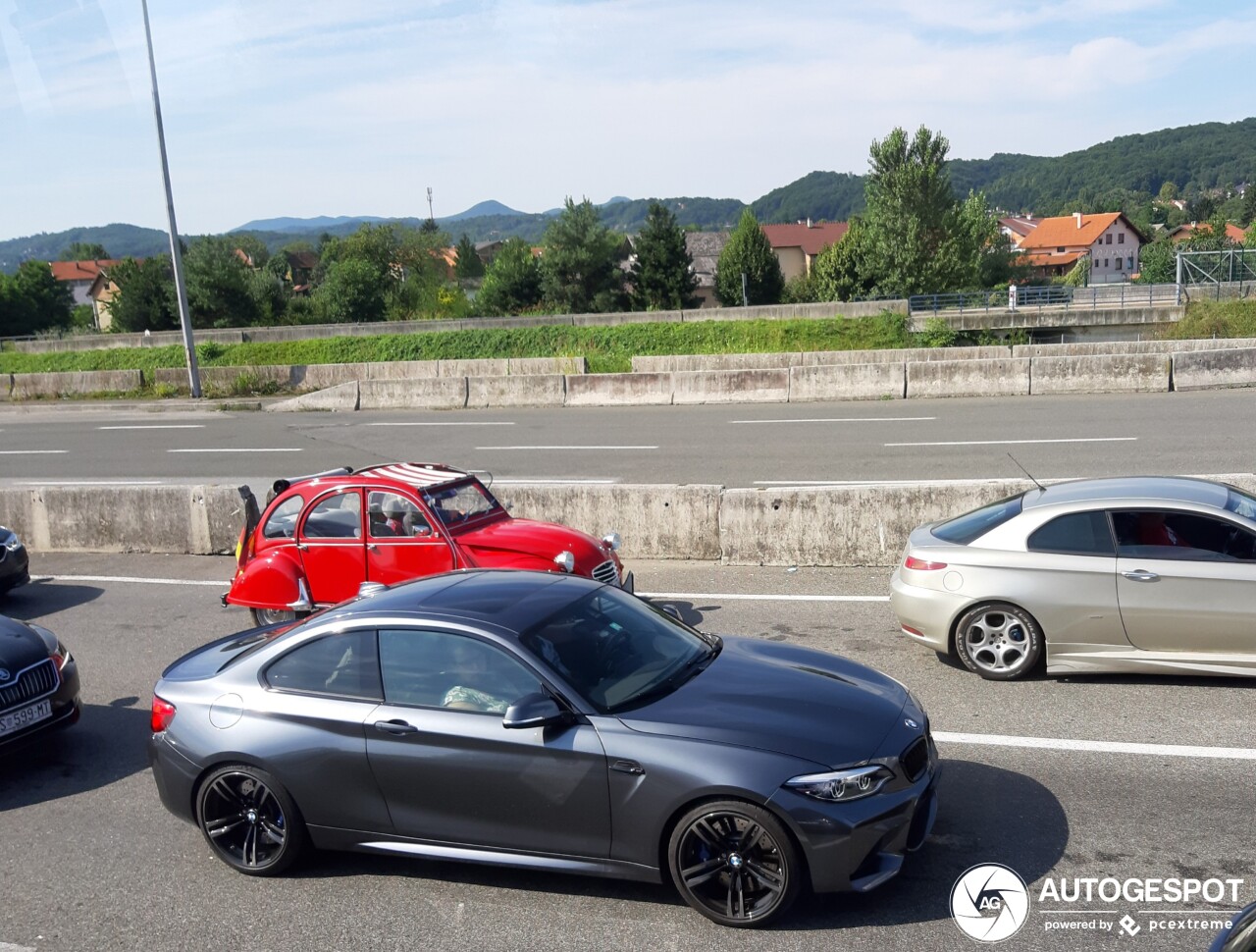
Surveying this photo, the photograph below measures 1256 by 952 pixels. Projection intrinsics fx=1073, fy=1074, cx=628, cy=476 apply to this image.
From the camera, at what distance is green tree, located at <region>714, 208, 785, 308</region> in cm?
6606

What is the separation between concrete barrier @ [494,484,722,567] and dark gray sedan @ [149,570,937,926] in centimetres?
600

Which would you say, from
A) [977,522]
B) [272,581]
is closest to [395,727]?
[272,581]

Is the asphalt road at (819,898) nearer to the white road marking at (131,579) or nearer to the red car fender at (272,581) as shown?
the red car fender at (272,581)

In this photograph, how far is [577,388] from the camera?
27328 millimetres

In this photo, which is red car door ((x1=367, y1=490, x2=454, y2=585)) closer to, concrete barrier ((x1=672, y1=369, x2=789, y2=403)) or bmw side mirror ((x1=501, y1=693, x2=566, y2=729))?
bmw side mirror ((x1=501, y1=693, x2=566, y2=729))

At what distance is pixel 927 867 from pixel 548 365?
29.4 meters

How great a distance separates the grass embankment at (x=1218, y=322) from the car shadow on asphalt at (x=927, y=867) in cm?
2896

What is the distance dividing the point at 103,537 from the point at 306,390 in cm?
1873

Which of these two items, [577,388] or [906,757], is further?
[577,388]

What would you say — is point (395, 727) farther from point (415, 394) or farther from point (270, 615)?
point (415, 394)

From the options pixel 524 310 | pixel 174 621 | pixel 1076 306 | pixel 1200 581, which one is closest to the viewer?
pixel 1200 581

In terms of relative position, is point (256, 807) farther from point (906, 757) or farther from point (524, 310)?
point (524, 310)

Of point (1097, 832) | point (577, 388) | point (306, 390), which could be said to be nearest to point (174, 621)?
point (1097, 832)

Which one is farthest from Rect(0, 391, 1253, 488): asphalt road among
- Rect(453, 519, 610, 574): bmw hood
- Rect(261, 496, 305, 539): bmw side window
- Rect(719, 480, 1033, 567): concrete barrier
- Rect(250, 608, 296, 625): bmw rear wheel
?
Rect(250, 608, 296, 625): bmw rear wheel
